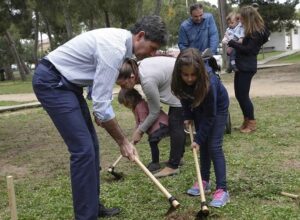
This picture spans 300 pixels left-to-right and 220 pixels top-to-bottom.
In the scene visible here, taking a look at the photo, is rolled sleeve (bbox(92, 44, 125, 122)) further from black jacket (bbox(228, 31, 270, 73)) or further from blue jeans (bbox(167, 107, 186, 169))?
black jacket (bbox(228, 31, 270, 73))

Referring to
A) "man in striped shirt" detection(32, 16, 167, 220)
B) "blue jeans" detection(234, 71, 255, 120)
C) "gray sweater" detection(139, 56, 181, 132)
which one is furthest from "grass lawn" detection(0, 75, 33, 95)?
"man in striped shirt" detection(32, 16, 167, 220)

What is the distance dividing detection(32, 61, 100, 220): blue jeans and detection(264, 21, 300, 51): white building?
184 ft

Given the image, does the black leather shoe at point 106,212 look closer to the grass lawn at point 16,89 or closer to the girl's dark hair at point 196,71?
the girl's dark hair at point 196,71

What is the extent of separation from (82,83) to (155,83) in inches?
57.1

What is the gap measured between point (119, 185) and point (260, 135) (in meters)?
2.66

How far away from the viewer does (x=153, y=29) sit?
126 inches

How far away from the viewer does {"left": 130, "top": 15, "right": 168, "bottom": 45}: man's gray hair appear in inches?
126

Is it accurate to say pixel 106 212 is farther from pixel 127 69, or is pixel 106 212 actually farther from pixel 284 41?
pixel 284 41

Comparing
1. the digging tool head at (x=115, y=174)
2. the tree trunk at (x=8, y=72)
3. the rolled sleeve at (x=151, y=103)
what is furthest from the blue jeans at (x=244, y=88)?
the tree trunk at (x=8, y=72)

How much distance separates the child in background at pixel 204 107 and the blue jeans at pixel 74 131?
0.87 metres

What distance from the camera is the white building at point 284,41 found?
193 ft

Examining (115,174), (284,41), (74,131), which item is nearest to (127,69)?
(74,131)

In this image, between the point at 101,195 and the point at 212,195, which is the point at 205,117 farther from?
the point at 101,195

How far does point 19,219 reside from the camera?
13.1 feet
